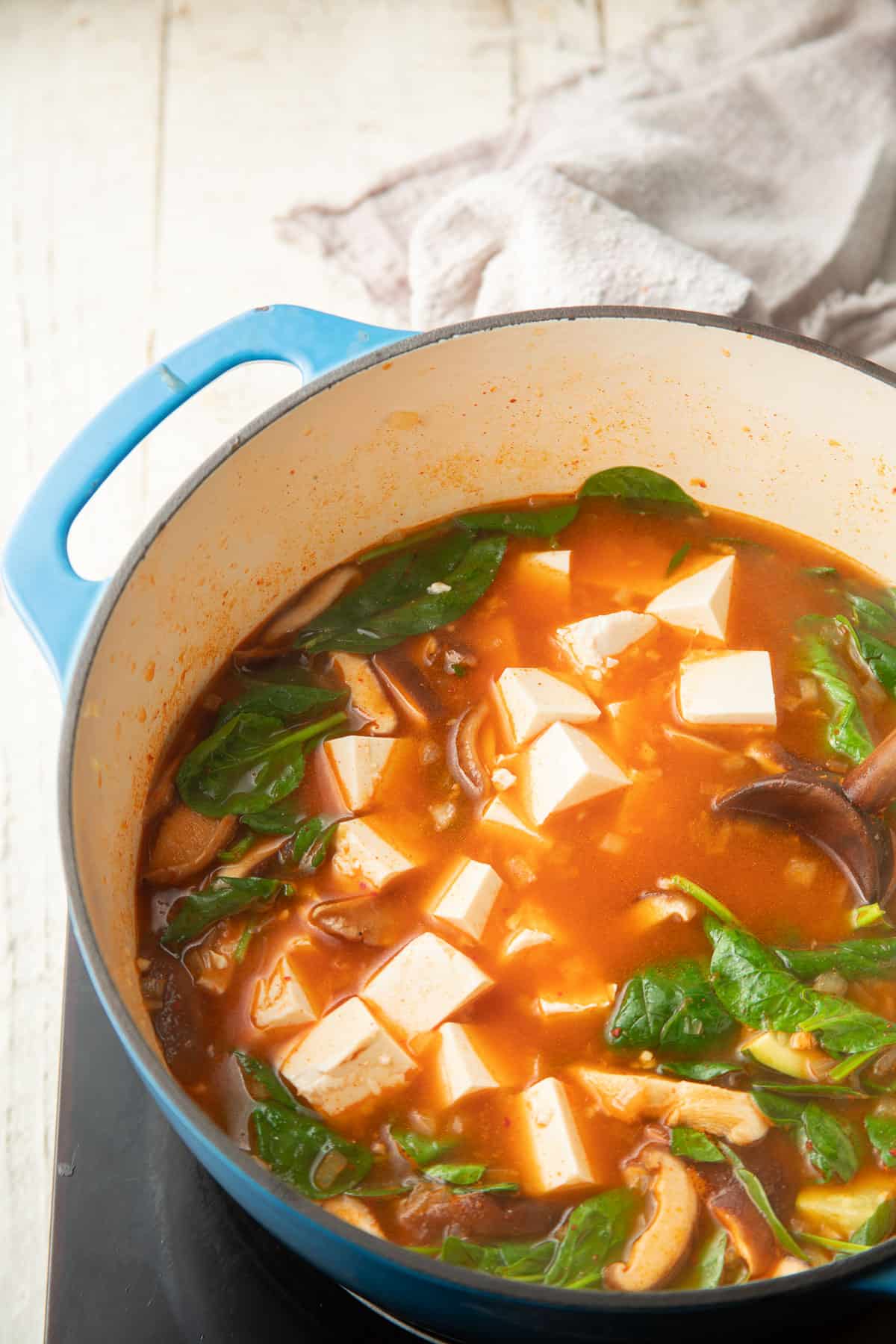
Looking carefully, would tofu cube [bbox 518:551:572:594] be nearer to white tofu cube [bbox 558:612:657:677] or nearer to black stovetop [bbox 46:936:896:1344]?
white tofu cube [bbox 558:612:657:677]

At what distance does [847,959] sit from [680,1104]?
383 mm

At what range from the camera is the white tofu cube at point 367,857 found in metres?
2.18

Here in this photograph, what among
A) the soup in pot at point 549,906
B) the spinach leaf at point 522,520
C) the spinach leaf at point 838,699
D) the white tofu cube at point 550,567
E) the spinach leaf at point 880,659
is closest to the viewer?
the soup in pot at point 549,906

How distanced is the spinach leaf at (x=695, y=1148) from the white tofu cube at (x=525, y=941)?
36 centimetres

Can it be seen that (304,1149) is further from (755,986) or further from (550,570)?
(550,570)

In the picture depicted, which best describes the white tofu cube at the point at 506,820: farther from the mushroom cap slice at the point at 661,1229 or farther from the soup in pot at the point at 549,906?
the mushroom cap slice at the point at 661,1229

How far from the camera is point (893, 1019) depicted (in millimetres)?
2092

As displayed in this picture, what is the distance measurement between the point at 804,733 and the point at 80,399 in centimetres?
194

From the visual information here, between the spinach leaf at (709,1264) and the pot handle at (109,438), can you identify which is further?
the pot handle at (109,438)

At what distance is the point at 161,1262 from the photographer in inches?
78.3

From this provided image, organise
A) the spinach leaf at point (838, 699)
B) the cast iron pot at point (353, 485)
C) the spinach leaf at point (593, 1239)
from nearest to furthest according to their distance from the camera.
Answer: the cast iron pot at point (353, 485)
the spinach leaf at point (593, 1239)
the spinach leaf at point (838, 699)

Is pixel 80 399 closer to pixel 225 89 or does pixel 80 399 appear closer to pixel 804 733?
pixel 225 89

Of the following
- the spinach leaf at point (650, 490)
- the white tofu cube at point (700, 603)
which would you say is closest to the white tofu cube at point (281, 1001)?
the white tofu cube at point (700, 603)

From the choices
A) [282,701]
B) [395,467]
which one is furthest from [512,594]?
[282,701]
